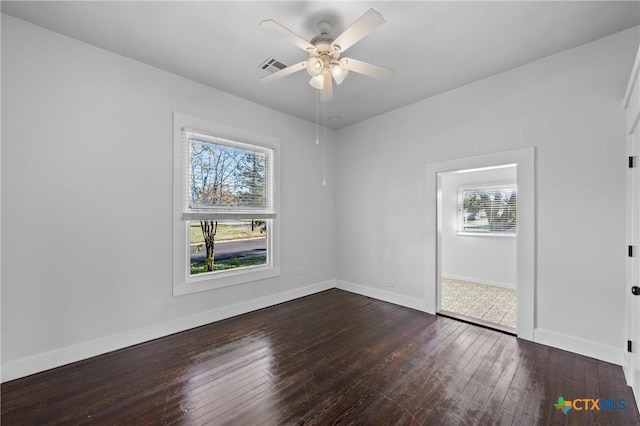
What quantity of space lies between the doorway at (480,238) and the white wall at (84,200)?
398 cm

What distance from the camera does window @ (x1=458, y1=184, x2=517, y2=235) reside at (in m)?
4.94

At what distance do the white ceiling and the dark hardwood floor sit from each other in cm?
299

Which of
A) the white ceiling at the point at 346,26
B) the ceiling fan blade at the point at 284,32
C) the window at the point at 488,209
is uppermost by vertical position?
the white ceiling at the point at 346,26

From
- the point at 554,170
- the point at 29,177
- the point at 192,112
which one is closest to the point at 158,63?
the point at 192,112

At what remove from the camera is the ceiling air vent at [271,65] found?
2809 millimetres

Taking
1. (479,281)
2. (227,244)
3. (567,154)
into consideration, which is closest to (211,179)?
(227,244)

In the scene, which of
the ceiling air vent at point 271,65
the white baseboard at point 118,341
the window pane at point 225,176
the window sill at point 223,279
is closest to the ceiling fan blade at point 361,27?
the ceiling air vent at point 271,65

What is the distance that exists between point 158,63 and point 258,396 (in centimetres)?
341

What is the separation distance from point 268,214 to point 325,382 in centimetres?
241

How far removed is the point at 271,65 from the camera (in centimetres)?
289

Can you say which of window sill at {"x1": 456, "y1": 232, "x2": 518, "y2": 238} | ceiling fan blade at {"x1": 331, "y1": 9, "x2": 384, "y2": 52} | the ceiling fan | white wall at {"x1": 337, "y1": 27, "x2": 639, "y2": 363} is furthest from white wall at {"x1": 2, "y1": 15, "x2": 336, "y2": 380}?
window sill at {"x1": 456, "y1": 232, "x2": 518, "y2": 238}

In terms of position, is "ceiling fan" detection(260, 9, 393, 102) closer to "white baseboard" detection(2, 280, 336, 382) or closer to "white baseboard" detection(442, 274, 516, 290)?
"white baseboard" detection(2, 280, 336, 382)

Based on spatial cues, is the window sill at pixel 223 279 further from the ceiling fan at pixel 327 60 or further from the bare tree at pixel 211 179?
the ceiling fan at pixel 327 60

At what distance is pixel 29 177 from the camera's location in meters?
2.30
